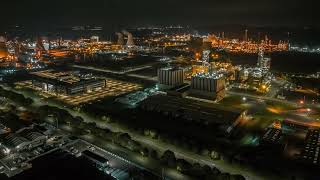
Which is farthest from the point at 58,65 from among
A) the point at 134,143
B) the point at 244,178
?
the point at 244,178

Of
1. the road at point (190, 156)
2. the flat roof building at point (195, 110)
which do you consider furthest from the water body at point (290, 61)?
the road at point (190, 156)

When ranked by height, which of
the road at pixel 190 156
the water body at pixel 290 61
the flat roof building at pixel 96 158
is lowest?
the road at pixel 190 156

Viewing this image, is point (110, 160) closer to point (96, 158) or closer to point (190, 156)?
point (96, 158)

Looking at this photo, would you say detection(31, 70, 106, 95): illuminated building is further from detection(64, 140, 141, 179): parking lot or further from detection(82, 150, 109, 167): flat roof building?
detection(82, 150, 109, 167): flat roof building

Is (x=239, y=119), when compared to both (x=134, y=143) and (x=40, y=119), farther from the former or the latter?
(x=40, y=119)

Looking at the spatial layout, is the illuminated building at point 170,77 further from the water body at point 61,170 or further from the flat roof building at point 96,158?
the water body at point 61,170

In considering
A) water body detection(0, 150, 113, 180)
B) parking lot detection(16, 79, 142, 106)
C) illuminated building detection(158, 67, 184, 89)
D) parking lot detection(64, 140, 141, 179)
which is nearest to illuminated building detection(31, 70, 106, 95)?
parking lot detection(16, 79, 142, 106)

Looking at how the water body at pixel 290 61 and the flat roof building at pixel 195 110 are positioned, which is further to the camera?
the water body at pixel 290 61

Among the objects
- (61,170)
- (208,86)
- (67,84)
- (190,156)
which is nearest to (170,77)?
(208,86)
